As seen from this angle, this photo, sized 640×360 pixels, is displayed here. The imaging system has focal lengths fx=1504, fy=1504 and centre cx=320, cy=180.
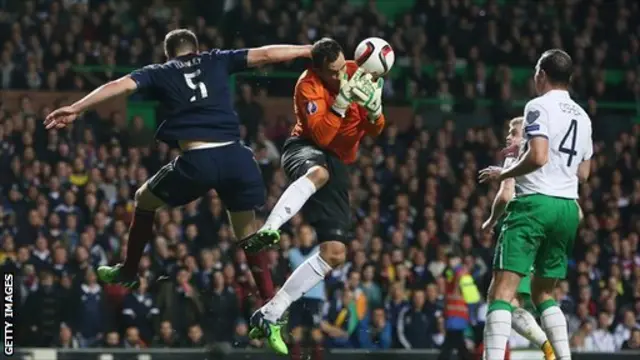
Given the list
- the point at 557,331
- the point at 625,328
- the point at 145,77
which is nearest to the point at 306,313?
the point at 625,328

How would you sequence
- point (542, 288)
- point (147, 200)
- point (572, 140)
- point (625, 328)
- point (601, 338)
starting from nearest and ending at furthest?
point (572, 140) → point (542, 288) → point (147, 200) → point (601, 338) → point (625, 328)

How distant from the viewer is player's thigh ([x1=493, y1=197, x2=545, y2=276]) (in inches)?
404

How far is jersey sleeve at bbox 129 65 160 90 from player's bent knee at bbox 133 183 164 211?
969mm

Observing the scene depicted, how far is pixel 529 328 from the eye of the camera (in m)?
12.1

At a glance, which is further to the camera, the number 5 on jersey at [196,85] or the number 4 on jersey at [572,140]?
the number 5 on jersey at [196,85]

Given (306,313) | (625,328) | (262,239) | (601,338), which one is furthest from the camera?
(625,328)

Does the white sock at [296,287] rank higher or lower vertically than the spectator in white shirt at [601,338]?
higher

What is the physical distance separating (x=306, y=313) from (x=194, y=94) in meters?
6.07

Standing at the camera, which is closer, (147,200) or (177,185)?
(177,185)

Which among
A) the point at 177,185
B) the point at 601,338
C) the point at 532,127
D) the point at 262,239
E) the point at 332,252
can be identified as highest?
the point at 532,127

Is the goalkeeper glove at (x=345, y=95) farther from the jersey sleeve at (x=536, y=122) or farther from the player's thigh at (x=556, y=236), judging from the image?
the player's thigh at (x=556, y=236)

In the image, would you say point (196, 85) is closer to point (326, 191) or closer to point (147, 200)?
point (147, 200)

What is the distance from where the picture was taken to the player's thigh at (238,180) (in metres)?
11.6

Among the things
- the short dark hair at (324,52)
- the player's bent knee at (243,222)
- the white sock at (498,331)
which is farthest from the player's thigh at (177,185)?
the white sock at (498,331)
